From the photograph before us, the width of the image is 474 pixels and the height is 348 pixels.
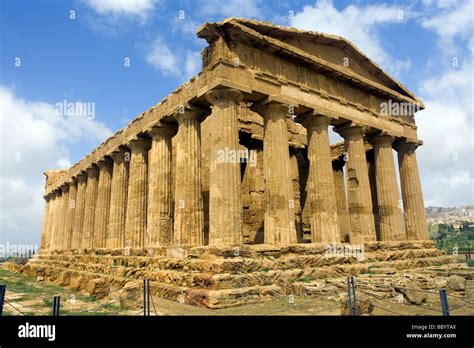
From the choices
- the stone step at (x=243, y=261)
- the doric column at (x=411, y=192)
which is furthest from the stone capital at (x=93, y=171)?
the doric column at (x=411, y=192)

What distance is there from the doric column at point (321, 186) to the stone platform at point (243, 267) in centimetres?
92

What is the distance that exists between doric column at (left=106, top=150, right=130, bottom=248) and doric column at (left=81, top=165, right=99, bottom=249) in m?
4.12

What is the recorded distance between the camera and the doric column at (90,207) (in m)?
25.0

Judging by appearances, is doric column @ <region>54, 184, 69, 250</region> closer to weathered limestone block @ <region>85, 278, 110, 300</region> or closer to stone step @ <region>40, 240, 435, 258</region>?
stone step @ <region>40, 240, 435, 258</region>

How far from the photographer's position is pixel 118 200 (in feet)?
70.9

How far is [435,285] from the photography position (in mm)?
13422

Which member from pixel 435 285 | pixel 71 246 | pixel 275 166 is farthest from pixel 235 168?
A: pixel 71 246

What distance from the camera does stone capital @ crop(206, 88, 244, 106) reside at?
1342 centimetres

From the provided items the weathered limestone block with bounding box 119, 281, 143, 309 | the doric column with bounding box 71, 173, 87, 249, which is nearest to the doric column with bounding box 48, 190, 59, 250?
the doric column with bounding box 71, 173, 87, 249

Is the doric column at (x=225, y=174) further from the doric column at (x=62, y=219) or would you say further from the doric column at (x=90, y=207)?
the doric column at (x=62, y=219)

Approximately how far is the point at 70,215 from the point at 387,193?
23711 mm
